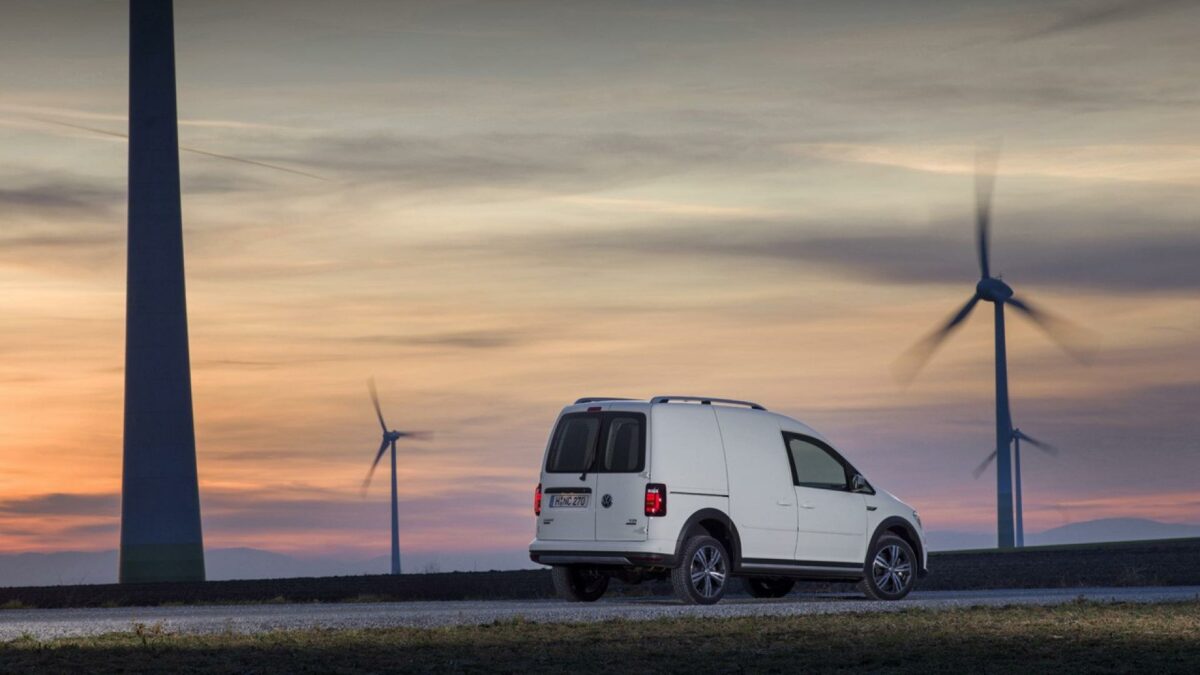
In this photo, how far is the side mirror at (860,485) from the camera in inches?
1000

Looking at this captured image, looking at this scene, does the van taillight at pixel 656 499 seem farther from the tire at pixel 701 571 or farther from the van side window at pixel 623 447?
the tire at pixel 701 571

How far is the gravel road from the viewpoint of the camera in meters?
20.0

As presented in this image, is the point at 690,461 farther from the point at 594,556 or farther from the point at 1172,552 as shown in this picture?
the point at 1172,552

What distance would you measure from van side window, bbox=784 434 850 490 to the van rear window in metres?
2.56

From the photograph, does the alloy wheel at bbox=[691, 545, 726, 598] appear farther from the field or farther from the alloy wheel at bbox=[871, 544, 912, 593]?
the field

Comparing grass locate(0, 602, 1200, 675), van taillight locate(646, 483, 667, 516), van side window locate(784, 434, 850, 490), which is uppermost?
van side window locate(784, 434, 850, 490)

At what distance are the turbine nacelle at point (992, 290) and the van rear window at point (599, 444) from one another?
1874 inches

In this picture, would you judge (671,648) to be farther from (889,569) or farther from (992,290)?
(992,290)

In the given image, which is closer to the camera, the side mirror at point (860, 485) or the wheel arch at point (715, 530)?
the wheel arch at point (715, 530)

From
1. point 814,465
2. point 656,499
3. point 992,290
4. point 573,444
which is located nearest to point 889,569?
point 814,465

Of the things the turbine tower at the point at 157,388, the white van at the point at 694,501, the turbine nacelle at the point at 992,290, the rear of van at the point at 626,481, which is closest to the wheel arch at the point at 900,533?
the white van at the point at 694,501

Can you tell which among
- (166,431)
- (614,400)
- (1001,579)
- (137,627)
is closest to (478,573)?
(166,431)

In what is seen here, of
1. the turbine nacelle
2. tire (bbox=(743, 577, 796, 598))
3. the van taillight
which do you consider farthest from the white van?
the turbine nacelle

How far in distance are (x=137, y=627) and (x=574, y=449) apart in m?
6.96
